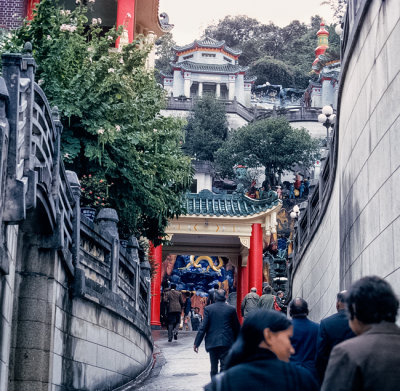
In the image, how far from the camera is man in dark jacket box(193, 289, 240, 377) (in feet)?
35.3

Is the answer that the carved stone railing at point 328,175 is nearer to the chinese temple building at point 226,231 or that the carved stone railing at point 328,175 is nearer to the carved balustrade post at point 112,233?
the carved balustrade post at point 112,233

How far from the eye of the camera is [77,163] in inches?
619

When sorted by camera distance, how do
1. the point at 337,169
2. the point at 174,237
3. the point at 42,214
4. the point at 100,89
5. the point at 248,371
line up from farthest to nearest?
the point at 174,237 → the point at 100,89 → the point at 337,169 → the point at 42,214 → the point at 248,371

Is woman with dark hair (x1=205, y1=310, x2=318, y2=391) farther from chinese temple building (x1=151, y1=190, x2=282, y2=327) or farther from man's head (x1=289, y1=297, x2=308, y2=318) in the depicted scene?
chinese temple building (x1=151, y1=190, x2=282, y2=327)

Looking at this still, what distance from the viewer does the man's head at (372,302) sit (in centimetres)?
372

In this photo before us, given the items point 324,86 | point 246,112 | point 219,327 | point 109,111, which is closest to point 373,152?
point 219,327

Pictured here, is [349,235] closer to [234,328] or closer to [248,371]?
[234,328]

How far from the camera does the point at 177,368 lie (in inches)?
636

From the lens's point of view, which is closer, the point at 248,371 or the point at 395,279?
the point at 248,371

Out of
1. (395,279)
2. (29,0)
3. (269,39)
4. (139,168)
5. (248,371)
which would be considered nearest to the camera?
(248,371)

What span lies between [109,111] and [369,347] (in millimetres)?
12095

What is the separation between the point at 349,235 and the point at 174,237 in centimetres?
1900

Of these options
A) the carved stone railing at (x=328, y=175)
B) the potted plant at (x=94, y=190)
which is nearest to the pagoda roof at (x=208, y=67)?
the carved stone railing at (x=328, y=175)

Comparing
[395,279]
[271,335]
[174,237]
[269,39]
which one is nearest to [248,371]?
[271,335]
